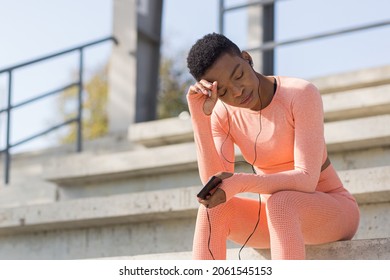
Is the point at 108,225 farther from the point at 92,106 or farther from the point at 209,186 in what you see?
the point at 92,106

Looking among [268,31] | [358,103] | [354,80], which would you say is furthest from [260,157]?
[268,31]

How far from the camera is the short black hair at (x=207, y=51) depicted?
130 inches

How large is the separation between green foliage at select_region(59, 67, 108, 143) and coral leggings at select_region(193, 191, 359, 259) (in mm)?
12895

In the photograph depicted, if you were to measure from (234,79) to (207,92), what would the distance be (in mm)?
100

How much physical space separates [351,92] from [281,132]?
1.85 m

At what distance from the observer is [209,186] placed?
3.15 meters

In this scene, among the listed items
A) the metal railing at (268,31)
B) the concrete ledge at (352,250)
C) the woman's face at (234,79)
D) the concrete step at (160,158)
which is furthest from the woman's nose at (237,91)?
the metal railing at (268,31)

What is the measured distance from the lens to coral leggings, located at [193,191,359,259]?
10.1 ft

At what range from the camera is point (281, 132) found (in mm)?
3383

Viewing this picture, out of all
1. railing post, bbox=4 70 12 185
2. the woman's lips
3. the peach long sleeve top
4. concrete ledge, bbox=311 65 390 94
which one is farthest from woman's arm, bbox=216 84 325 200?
railing post, bbox=4 70 12 185

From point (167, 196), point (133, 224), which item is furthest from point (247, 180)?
point (133, 224)

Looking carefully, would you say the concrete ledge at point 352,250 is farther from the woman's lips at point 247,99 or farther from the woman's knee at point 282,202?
the woman's lips at point 247,99

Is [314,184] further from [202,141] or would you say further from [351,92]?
[351,92]

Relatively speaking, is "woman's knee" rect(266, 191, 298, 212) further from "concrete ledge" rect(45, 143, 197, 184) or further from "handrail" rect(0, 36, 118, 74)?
"handrail" rect(0, 36, 118, 74)
